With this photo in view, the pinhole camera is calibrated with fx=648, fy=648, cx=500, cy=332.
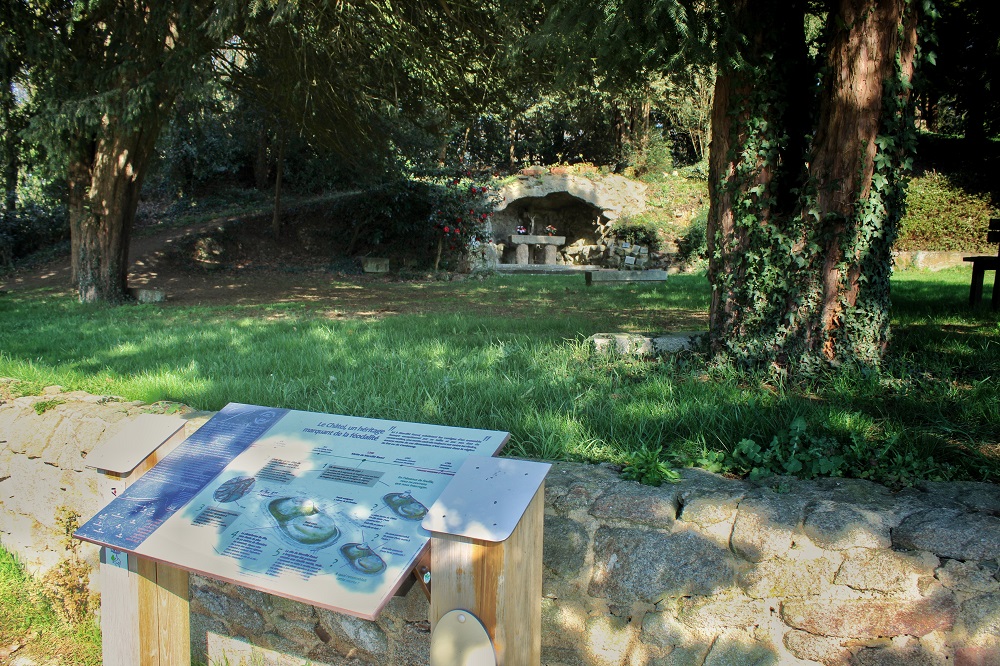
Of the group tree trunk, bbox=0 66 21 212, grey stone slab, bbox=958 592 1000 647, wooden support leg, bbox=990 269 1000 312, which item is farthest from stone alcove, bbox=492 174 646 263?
grey stone slab, bbox=958 592 1000 647

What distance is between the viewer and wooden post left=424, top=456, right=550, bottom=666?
153 cm

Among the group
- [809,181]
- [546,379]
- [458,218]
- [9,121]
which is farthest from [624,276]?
[9,121]

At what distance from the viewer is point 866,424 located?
2793 millimetres

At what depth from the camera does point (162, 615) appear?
219 centimetres

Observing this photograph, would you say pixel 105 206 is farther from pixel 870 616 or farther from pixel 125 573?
pixel 870 616

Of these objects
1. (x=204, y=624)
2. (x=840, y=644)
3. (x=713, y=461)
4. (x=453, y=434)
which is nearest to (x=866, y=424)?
(x=713, y=461)

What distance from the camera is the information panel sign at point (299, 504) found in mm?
1649

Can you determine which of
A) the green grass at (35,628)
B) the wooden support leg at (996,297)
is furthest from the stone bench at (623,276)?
the green grass at (35,628)

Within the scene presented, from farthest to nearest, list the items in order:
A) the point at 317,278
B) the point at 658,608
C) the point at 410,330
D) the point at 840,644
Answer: the point at 317,278, the point at 410,330, the point at 658,608, the point at 840,644

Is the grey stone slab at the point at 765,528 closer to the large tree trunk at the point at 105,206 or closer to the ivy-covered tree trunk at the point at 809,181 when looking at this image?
the ivy-covered tree trunk at the point at 809,181

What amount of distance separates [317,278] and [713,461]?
11.3 metres

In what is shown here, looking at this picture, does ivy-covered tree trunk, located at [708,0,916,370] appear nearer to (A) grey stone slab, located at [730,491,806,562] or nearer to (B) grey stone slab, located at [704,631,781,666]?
(A) grey stone slab, located at [730,491,806,562]

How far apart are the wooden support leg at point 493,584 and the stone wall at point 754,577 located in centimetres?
54

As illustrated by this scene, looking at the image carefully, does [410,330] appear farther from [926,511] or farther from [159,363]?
[926,511]
